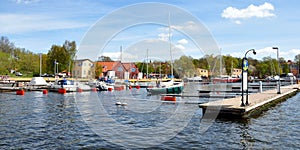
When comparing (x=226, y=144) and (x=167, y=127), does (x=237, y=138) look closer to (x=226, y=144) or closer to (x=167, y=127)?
(x=226, y=144)

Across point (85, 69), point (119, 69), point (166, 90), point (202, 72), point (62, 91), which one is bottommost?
point (62, 91)

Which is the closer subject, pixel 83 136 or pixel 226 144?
pixel 226 144

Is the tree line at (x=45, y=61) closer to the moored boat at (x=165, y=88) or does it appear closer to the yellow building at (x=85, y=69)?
the yellow building at (x=85, y=69)

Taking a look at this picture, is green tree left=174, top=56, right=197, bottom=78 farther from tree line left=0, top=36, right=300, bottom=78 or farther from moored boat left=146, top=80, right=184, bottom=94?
moored boat left=146, top=80, right=184, bottom=94

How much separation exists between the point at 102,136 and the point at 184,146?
4476 mm

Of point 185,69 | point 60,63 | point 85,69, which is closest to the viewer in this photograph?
point 85,69

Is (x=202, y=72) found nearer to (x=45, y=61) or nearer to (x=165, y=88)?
(x=45, y=61)

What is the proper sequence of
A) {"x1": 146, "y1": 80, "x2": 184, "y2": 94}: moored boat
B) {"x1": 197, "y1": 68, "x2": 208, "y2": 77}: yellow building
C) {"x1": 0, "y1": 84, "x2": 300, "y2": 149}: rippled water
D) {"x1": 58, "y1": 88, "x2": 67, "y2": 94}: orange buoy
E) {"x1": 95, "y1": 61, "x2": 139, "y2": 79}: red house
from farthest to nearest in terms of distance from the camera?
{"x1": 197, "y1": 68, "x2": 208, "y2": 77}: yellow building, {"x1": 95, "y1": 61, "x2": 139, "y2": 79}: red house, {"x1": 58, "y1": 88, "x2": 67, "y2": 94}: orange buoy, {"x1": 146, "y1": 80, "x2": 184, "y2": 94}: moored boat, {"x1": 0, "y1": 84, "x2": 300, "y2": 149}: rippled water

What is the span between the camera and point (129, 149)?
11977 mm

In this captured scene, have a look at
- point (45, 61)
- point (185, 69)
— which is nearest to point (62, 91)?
point (45, 61)

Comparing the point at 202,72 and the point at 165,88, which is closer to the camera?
the point at 165,88

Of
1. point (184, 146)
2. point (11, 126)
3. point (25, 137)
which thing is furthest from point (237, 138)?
point (11, 126)

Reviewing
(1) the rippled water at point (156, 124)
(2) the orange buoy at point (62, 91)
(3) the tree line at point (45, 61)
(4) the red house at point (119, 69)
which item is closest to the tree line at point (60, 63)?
(3) the tree line at point (45, 61)

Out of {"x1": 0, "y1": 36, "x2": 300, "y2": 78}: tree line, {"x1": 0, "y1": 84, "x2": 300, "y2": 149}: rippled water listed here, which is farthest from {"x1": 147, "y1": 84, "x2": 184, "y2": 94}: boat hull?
{"x1": 0, "y1": 84, "x2": 300, "y2": 149}: rippled water
